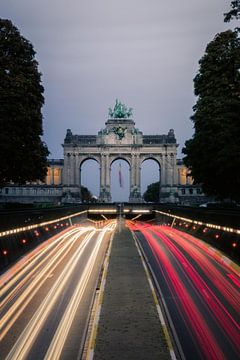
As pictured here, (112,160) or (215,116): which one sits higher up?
(112,160)

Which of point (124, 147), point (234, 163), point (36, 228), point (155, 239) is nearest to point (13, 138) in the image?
point (36, 228)

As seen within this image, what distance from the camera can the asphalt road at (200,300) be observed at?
12336 millimetres

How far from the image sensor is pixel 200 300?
17078 millimetres

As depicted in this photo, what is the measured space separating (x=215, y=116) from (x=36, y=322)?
34.2m

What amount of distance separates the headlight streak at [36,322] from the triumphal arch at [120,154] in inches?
5439

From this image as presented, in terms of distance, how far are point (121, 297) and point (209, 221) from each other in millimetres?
17569

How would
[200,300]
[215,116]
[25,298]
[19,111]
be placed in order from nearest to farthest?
[200,300] < [25,298] < [19,111] < [215,116]

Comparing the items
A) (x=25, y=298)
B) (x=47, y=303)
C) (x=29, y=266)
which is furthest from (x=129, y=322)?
(x=29, y=266)

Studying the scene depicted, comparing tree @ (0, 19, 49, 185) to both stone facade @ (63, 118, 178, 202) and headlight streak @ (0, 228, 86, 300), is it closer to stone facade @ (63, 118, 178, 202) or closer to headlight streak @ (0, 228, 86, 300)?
headlight streak @ (0, 228, 86, 300)

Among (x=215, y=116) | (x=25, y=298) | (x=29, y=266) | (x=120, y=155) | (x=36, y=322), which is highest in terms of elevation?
(x=120, y=155)

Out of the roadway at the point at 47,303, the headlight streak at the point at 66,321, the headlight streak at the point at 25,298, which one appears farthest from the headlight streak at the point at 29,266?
the headlight streak at the point at 66,321

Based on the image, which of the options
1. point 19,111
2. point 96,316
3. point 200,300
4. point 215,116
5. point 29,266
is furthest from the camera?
point 215,116

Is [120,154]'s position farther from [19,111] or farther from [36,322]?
[36,322]

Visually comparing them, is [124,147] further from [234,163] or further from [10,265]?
[10,265]
